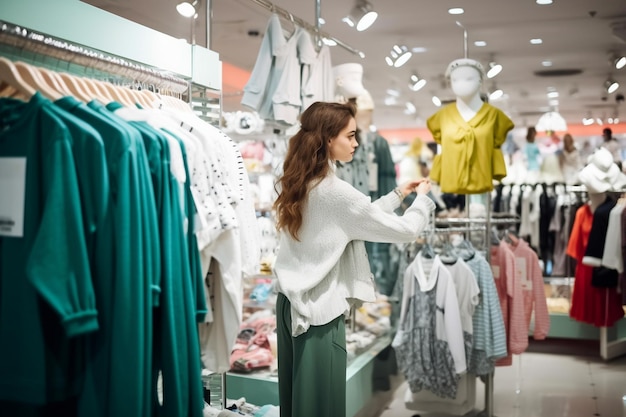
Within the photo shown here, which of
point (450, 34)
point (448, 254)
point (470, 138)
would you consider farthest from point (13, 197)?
point (450, 34)

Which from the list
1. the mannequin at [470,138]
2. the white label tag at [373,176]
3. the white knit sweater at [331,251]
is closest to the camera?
the white knit sweater at [331,251]

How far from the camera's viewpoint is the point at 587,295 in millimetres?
6168

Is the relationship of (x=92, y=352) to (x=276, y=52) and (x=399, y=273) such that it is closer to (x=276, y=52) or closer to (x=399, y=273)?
(x=276, y=52)

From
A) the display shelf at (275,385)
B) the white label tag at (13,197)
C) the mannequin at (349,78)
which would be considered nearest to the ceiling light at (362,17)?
the mannequin at (349,78)

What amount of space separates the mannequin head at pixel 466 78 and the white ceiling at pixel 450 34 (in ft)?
3.50

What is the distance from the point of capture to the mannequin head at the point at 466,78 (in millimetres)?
4531

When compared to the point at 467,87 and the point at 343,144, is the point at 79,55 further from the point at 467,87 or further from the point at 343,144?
the point at 467,87

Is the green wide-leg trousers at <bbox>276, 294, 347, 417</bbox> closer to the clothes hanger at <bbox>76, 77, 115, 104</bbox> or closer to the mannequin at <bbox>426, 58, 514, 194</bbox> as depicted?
the clothes hanger at <bbox>76, 77, 115, 104</bbox>

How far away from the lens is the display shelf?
12.8ft

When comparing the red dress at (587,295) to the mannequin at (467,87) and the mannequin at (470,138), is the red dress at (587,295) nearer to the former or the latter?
the mannequin at (470,138)

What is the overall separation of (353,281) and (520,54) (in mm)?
5470

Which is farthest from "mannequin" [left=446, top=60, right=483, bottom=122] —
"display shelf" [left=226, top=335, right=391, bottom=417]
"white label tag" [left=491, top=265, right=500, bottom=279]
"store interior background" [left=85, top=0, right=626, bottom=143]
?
"display shelf" [left=226, top=335, right=391, bottom=417]

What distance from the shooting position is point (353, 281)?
2895mm

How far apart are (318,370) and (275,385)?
1.11 m
